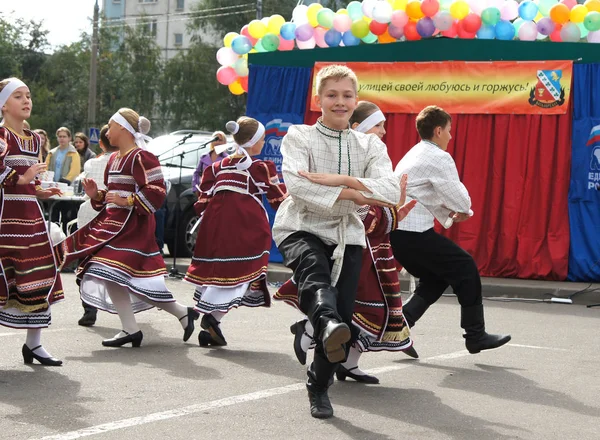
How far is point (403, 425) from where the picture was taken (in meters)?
5.26

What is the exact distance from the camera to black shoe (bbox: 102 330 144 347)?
7.76 metres

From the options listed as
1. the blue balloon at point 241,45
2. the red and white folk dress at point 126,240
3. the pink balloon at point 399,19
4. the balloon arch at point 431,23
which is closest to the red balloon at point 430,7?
the balloon arch at point 431,23

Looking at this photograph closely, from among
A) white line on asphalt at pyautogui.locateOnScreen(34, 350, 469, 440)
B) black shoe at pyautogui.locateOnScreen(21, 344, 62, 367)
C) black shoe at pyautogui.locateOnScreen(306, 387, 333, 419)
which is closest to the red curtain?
white line on asphalt at pyautogui.locateOnScreen(34, 350, 469, 440)

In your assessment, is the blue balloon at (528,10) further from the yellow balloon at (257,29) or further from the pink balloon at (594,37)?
the yellow balloon at (257,29)

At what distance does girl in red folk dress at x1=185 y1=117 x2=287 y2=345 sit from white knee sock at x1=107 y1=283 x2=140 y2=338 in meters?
0.51

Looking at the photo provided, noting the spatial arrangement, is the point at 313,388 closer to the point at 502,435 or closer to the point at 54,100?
the point at 502,435

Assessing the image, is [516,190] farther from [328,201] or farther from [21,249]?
[328,201]

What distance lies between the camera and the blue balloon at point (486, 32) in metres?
13.0

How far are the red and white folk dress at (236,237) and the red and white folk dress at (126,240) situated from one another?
1.26 ft

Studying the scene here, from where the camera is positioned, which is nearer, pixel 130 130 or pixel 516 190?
pixel 130 130

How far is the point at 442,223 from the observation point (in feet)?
24.1

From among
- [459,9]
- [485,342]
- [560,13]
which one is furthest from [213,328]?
[560,13]

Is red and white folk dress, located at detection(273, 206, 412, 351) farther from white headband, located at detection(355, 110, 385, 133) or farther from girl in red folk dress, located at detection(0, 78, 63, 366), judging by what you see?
girl in red folk dress, located at detection(0, 78, 63, 366)

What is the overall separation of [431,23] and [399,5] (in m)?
0.44
